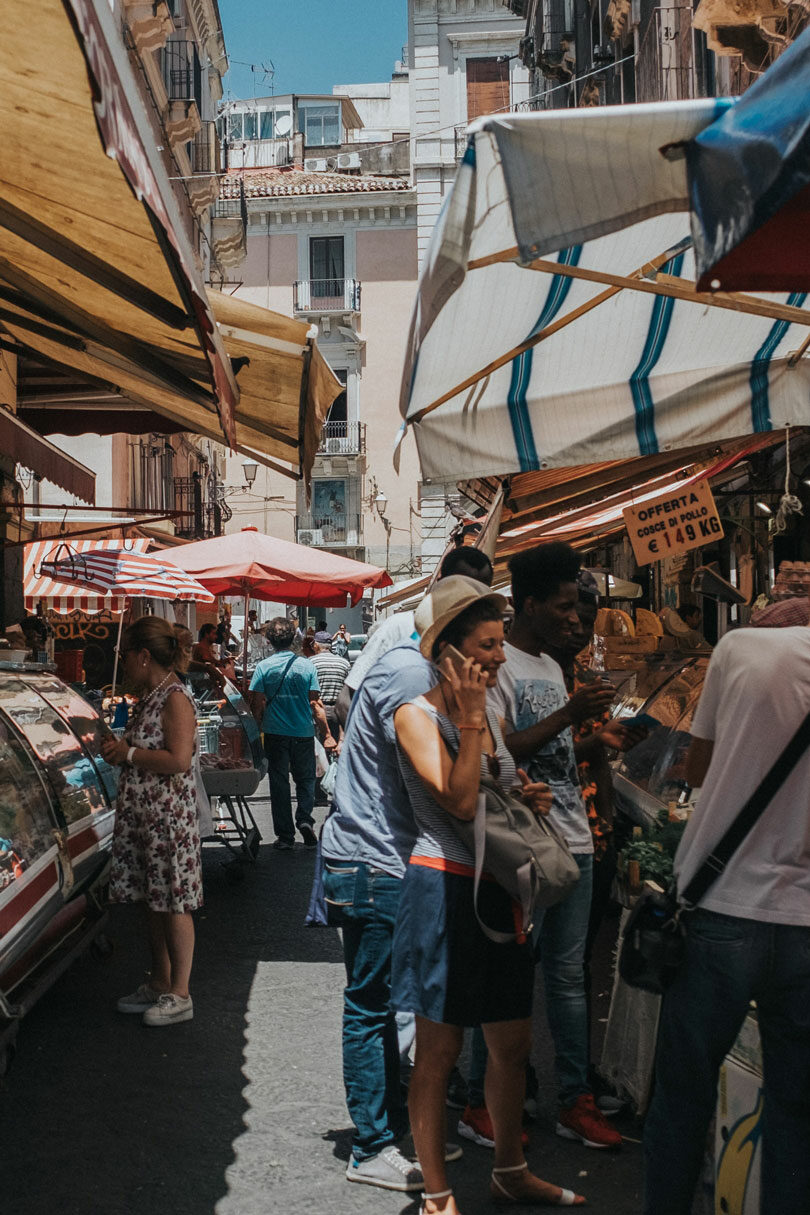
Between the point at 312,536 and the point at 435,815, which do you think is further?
the point at 312,536

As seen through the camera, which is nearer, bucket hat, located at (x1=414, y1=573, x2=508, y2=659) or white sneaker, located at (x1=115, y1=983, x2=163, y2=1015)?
bucket hat, located at (x1=414, y1=573, x2=508, y2=659)

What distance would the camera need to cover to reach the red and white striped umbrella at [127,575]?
496 inches

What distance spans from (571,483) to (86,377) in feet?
11.2

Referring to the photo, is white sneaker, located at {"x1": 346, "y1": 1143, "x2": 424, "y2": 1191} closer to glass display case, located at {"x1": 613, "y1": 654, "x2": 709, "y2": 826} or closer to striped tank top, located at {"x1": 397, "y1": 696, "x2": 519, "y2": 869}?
striped tank top, located at {"x1": 397, "y1": 696, "x2": 519, "y2": 869}

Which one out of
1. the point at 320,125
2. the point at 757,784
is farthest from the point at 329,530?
the point at 757,784

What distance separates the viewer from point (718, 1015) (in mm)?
2930

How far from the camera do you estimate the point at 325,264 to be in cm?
4819

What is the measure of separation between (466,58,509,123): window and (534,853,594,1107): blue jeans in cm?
3364

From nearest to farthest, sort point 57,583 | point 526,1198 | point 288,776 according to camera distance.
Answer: point 526,1198
point 288,776
point 57,583

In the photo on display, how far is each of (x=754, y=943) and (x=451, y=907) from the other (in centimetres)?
94

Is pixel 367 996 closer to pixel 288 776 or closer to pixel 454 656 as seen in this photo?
pixel 454 656

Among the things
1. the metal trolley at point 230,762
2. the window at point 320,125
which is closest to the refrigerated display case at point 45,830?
the metal trolley at point 230,762

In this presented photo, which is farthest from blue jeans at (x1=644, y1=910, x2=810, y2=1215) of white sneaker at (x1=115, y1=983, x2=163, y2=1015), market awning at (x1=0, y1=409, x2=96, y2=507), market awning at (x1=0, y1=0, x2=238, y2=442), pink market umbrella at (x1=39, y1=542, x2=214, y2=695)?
pink market umbrella at (x1=39, y1=542, x2=214, y2=695)

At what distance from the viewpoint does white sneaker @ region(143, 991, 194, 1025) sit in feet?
18.7
